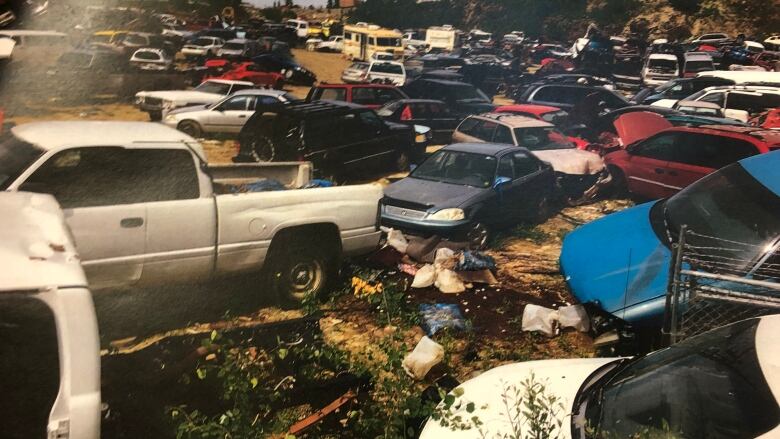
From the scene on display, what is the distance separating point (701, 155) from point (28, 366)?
8.54m

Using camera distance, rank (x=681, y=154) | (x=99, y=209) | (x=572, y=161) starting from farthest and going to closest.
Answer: (x=572, y=161), (x=681, y=154), (x=99, y=209)

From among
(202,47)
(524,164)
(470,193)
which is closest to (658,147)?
(524,164)

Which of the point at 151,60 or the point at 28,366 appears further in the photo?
the point at 151,60

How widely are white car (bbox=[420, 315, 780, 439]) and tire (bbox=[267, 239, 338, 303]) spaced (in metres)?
2.75

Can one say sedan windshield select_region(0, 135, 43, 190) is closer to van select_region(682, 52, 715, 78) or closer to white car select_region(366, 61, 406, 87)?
white car select_region(366, 61, 406, 87)

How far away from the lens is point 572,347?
5363 mm

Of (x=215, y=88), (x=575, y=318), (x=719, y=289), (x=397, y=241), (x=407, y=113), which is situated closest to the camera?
(x=719, y=289)

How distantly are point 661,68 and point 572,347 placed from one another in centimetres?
1317

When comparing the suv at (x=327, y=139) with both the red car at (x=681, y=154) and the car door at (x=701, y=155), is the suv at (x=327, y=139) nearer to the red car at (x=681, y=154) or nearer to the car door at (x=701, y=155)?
the red car at (x=681, y=154)

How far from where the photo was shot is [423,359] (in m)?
4.70

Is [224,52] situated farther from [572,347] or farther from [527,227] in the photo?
[572,347]

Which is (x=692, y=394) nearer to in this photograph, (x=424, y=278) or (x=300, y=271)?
(x=424, y=278)

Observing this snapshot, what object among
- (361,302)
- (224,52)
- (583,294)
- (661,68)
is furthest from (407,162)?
(661,68)

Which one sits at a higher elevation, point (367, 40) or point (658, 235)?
point (367, 40)
